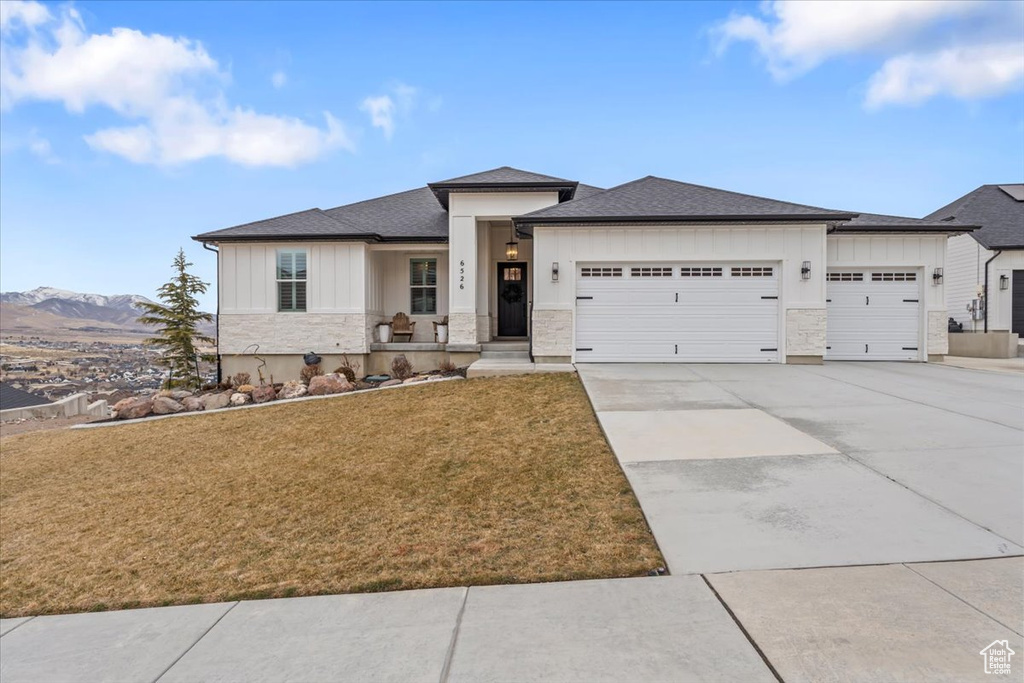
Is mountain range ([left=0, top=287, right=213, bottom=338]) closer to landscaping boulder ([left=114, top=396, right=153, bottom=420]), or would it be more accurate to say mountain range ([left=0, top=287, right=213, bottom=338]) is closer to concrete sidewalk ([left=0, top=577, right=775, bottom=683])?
landscaping boulder ([left=114, top=396, right=153, bottom=420])

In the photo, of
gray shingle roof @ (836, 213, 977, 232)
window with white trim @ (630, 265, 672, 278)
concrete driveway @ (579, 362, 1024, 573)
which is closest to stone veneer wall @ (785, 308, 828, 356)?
gray shingle roof @ (836, 213, 977, 232)

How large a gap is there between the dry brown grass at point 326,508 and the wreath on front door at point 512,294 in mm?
6838

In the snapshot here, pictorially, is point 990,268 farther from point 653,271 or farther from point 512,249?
point 512,249

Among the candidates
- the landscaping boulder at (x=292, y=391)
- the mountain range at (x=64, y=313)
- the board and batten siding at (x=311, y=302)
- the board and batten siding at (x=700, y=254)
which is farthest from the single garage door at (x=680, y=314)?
the mountain range at (x=64, y=313)

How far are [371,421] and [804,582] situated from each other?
266 inches

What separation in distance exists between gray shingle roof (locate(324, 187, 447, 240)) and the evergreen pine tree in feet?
16.3

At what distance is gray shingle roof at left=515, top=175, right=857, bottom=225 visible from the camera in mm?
11516

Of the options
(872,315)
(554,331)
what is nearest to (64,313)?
(554,331)

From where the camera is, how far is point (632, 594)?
118 inches

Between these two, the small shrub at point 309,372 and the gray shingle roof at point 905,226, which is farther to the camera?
the small shrub at point 309,372

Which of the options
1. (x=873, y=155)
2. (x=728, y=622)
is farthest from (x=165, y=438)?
(x=873, y=155)

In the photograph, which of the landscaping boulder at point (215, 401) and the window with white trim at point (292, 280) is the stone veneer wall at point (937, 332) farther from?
the landscaping boulder at point (215, 401)

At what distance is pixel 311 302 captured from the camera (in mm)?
13453

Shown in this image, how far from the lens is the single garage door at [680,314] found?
1184 centimetres
